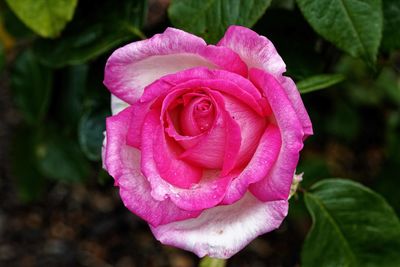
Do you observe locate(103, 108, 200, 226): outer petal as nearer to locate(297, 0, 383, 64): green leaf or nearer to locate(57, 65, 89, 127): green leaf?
locate(297, 0, 383, 64): green leaf

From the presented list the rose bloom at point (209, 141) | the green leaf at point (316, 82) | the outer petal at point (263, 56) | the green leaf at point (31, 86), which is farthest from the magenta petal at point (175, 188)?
the green leaf at point (31, 86)

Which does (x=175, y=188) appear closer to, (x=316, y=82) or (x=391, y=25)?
(x=316, y=82)

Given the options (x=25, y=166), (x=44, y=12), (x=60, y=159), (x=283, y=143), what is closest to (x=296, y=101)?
(x=283, y=143)

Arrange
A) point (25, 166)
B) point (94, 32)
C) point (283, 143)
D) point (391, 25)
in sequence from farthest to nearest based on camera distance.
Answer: point (25, 166)
point (94, 32)
point (391, 25)
point (283, 143)

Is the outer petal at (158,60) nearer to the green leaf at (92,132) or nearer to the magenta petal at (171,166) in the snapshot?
the magenta petal at (171,166)

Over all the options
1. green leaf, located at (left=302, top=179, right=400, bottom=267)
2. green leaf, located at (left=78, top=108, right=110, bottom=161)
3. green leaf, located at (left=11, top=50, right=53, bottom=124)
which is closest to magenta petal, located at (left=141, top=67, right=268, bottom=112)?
green leaf, located at (left=302, top=179, right=400, bottom=267)

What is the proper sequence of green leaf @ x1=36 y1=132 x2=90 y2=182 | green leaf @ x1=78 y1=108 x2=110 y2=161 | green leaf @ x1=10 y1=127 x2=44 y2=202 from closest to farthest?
green leaf @ x1=78 y1=108 x2=110 y2=161
green leaf @ x1=36 y1=132 x2=90 y2=182
green leaf @ x1=10 y1=127 x2=44 y2=202

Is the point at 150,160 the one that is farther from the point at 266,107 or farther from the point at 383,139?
the point at 383,139
